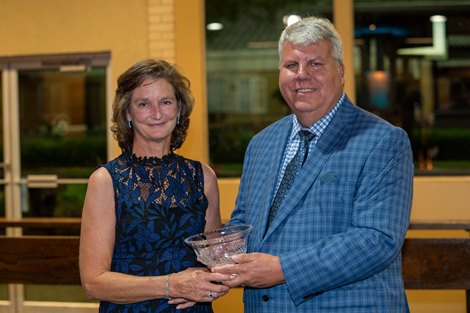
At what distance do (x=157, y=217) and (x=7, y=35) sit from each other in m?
4.89

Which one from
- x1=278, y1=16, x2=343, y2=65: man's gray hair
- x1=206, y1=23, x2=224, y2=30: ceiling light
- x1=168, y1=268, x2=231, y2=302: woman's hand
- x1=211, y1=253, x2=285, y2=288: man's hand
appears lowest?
x1=168, y1=268, x2=231, y2=302: woman's hand

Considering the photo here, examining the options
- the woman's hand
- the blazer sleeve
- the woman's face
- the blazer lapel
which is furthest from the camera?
the woman's face

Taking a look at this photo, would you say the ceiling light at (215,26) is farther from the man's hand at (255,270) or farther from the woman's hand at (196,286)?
the man's hand at (255,270)

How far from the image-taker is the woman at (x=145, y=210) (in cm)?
251

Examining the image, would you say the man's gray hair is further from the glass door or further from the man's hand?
the glass door

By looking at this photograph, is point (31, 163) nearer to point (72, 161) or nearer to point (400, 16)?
point (72, 161)

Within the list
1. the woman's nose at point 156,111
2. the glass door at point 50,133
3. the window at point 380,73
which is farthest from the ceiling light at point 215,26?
the woman's nose at point 156,111

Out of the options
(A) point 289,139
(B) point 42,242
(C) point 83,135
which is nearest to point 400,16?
(C) point 83,135

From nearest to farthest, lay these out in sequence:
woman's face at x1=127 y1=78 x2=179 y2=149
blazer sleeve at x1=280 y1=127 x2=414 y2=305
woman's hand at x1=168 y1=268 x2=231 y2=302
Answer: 1. blazer sleeve at x1=280 y1=127 x2=414 y2=305
2. woman's hand at x1=168 y1=268 x2=231 y2=302
3. woman's face at x1=127 y1=78 x2=179 y2=149

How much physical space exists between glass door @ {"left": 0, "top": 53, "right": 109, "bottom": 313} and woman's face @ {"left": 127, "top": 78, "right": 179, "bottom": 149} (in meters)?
4.53

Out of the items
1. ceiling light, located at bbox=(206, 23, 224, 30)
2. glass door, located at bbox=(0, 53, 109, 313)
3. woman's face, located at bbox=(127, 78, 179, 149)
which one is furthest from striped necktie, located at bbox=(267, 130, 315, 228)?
glass door, located at bbox=(0, 53, 109, 313)

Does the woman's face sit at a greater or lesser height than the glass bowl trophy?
greater

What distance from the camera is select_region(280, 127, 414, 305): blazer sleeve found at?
2256 mm

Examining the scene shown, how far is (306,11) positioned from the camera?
268 inches
